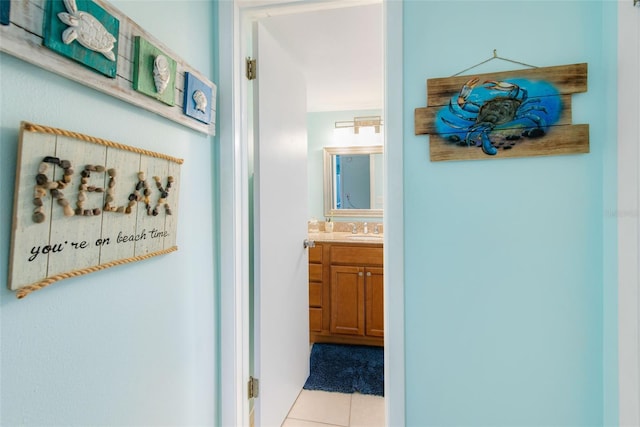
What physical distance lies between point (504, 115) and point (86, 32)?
1.27 m

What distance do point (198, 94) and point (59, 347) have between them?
2.79ft

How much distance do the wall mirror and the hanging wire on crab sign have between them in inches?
73.9

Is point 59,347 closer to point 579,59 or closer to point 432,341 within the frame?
point 432,341

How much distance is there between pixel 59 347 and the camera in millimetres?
663

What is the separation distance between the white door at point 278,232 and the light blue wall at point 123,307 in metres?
0.23

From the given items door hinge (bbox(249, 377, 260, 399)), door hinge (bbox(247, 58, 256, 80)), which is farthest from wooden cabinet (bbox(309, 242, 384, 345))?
door hinge (bbox(247, 58, 256, 80))

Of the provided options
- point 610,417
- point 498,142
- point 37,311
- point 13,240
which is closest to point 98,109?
point 13,240

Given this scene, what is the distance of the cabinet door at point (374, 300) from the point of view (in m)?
2.46

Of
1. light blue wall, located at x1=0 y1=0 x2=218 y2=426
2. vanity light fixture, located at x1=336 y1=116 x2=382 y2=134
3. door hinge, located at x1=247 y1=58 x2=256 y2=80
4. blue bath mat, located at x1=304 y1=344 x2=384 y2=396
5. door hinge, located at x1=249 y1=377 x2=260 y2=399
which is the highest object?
vanity light fixture, located at x1=336 y1=116 x2=382 y2=134

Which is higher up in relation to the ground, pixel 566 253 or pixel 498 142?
pixel 498 142

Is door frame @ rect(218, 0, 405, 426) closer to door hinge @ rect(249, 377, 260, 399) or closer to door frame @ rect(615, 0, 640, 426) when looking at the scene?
door hinge @ rect(249, 377, 260, 399)

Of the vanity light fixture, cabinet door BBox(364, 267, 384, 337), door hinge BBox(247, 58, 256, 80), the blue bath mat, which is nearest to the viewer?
door hinge BBox(247, 58, 256, 80)

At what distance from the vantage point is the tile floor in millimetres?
1707

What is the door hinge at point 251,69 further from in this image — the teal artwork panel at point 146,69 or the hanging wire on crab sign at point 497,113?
the hanging wire on crab sign at point 497,113
